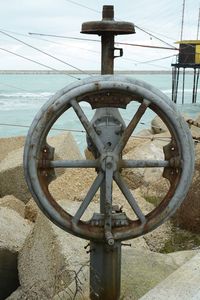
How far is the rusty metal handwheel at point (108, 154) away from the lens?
129 inches

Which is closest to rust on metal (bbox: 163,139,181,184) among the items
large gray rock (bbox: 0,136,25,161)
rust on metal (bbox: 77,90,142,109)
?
rust on metal (bbox: 77,90,142,109)

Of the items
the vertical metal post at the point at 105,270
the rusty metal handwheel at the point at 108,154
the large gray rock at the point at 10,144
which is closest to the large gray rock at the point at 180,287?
the vertical metal post at the point at 105,270

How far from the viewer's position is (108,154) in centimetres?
334

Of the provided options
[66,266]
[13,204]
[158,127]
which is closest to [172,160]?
[66,266]

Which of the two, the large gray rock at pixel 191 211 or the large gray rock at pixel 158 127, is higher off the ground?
the large gray rock at pixel 191 211

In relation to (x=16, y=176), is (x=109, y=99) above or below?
above

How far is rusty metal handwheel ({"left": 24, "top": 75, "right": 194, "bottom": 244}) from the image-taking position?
329cm

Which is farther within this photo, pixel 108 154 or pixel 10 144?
pixel 10 144

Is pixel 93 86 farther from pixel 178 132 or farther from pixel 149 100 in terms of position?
pixel 178 132

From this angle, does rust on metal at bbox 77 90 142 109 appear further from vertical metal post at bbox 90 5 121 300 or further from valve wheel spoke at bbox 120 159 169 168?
valve wheel spoke at bbox 120 159 169 168

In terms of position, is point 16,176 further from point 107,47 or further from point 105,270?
point 107,47

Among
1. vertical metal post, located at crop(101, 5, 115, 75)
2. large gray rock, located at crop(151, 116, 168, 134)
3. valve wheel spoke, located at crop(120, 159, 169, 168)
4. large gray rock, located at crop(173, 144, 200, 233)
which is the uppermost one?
vertical metal post, located at crop(101, 5, 115, 75)

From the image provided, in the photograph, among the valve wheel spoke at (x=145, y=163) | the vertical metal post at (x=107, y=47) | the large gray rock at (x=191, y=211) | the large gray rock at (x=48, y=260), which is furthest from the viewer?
the large gray rock at (x=191, y=211)

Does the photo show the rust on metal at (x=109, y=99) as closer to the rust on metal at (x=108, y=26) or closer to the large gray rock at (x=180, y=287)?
the rust on metal at (x=108, y=26)
